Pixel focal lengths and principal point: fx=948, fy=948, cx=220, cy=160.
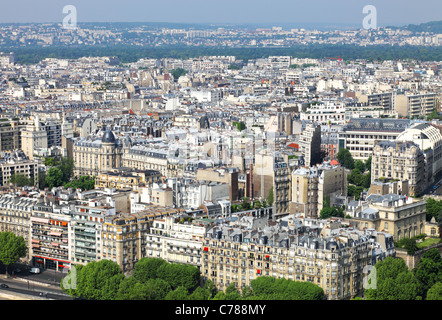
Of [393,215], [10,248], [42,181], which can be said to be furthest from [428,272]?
[42,181]

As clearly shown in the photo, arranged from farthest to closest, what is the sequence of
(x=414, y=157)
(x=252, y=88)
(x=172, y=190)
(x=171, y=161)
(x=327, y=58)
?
(x=327, y=58)
(x=252, y=88)
(x=171, y=161)
(x=414, y=157)
(x=172, y=190)

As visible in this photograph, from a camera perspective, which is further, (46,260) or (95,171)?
(95,171)

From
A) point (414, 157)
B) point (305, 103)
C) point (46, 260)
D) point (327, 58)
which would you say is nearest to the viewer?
point (46, 260)

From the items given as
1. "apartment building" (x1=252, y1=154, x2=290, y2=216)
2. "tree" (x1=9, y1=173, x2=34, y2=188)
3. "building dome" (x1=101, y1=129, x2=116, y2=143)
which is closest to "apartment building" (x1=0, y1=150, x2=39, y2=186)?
"tree" (x1=9, y1=173, x2=34, y2=188)

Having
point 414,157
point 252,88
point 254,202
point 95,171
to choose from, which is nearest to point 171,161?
point 95,171

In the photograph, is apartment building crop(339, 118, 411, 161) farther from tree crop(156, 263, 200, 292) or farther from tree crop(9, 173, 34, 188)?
tree crop(156, 263, 200, 292)

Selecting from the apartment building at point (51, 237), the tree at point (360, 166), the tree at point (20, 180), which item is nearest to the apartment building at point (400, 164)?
the tree at point (360, 166)

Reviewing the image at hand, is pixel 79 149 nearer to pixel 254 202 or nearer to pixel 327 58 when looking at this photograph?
pixel 254 202
